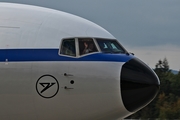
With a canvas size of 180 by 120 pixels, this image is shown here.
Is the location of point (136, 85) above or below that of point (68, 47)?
below

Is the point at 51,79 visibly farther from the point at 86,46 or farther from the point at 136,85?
the point at 136,85

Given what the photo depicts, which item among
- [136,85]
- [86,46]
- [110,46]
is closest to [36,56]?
[86,46]

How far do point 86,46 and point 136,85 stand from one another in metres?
2.27

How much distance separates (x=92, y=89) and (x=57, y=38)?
86.2 inches

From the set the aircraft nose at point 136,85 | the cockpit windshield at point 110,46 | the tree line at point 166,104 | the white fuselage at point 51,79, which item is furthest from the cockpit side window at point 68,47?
the tree line at point 166,104

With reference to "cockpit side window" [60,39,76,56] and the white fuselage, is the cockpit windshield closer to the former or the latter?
the white fuselage

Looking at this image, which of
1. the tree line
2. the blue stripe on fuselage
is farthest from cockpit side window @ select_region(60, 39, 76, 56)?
the tree line

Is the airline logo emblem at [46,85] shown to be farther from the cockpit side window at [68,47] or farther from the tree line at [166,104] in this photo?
the tree line at [166,104]

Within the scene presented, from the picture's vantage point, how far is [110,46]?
2391cm

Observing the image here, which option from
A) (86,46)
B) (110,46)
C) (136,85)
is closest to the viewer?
(136,85)

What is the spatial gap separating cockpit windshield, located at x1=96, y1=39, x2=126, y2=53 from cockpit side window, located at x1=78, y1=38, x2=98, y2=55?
277mm

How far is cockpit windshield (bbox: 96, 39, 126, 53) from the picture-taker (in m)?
23.6

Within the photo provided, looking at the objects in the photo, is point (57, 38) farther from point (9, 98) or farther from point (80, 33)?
point (9, 98)

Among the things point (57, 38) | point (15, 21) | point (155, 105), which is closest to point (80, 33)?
point (57, 38)
